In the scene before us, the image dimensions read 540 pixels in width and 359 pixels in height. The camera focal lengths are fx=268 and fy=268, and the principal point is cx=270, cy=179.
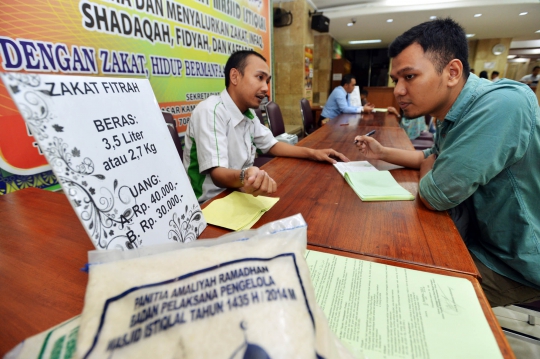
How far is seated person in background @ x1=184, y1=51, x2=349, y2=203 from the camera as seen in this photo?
112 cm

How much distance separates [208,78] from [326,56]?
6769 mm

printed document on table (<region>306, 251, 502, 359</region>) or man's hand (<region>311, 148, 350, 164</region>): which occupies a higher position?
man's hand (<region>311, 148, 350, 164</region>)

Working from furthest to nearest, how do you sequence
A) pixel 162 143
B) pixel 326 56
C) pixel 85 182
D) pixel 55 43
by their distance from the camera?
1. pixel 326 56
2. pixel 55 43
3. pixel 162 143
4. pixel 85 182

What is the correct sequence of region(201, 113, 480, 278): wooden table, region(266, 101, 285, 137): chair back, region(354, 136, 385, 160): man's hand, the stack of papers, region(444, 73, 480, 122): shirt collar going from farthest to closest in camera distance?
region(266, 101, 285, 137): chair back → region(354, 136, 385, 160): man's hand → region(444, 73, 480, 122): shirt collar → the stack of papers → region(201, 113, 480, 278): wooden table

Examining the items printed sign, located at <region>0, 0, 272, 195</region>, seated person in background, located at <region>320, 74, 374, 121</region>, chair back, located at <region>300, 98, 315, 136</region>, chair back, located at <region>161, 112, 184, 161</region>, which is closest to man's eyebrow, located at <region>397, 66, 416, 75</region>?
chair back, located at <region>161, 112, 184, 161</region>

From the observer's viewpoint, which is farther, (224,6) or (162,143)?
(224,6)

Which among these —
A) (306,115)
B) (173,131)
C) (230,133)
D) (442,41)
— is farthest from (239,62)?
(306,115)

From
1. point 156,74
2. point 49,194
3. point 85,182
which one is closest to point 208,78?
point 156,74

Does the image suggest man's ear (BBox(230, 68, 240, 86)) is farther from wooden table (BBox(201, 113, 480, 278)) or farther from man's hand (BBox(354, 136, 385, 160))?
man's hand (BBox(354, 136, 385, 160))

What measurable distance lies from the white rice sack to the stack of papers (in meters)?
0.34

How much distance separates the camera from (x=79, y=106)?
1.45 feet

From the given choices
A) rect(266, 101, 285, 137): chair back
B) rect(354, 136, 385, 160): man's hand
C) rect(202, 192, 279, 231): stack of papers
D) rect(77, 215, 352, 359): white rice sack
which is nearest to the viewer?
rect(77, 215, 352, 359): white rice sack

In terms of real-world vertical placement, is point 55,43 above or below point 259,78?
above

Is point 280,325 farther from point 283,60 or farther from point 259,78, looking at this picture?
point 283,60
